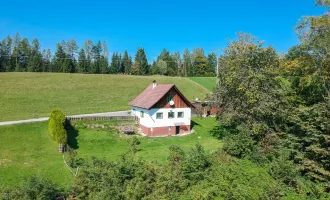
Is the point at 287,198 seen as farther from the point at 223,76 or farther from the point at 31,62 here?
the point at 31,62

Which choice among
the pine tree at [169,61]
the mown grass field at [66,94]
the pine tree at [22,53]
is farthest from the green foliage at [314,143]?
the pine tree at [22,53]

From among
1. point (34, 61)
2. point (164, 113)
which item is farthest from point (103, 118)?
point (34, 61)

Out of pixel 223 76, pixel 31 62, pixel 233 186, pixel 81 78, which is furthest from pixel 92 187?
pixel 31 62

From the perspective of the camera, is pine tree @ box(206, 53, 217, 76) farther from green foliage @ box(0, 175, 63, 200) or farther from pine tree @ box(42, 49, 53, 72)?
green foliage @ box(0, 175, 63, 200)

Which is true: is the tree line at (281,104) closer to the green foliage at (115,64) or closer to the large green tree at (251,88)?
the large green tree at (251,88)

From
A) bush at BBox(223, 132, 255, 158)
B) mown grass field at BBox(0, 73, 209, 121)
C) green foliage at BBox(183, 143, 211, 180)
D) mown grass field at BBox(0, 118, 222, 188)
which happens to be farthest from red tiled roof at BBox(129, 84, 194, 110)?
green foliage at BBox(183, 143, 211, 180)
